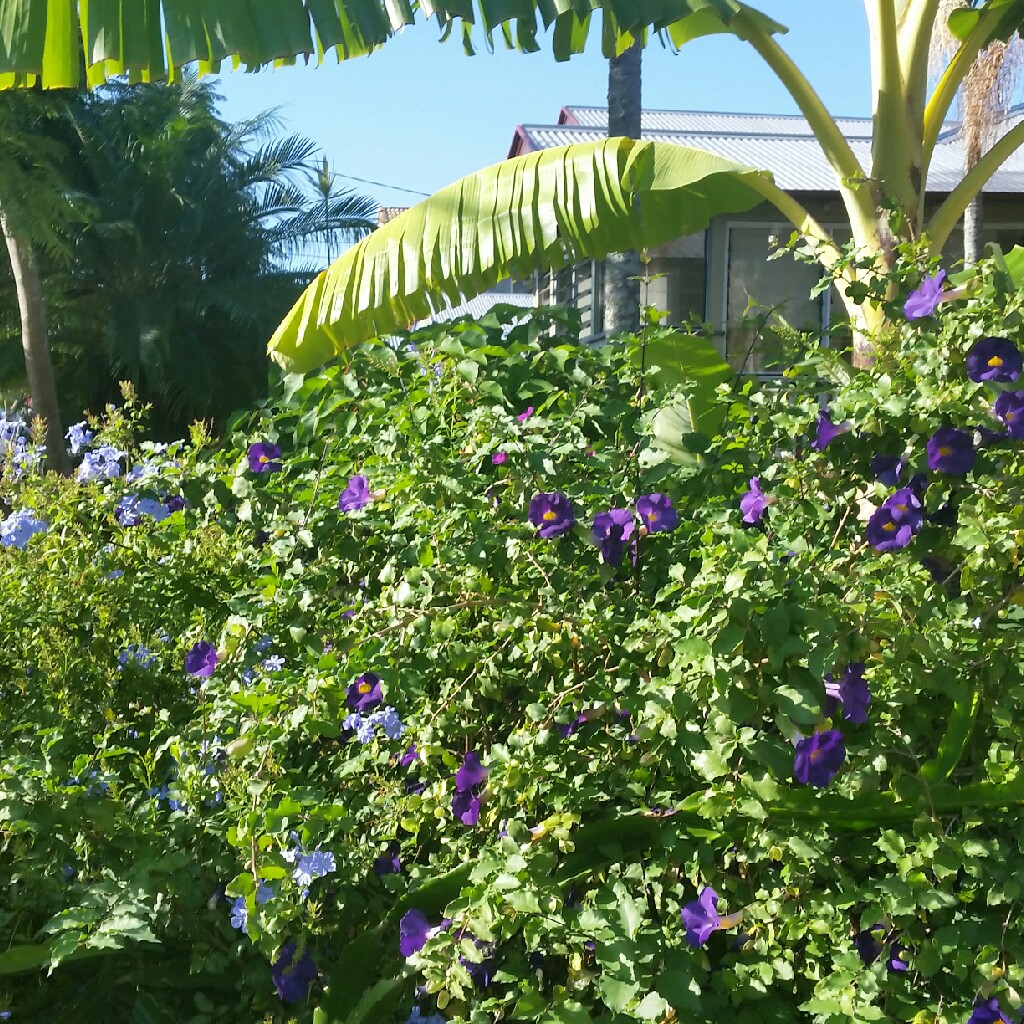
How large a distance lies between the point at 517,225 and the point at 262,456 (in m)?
1.99

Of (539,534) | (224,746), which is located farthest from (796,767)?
(224,746)

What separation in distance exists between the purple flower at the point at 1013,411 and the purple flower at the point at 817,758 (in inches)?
21.6

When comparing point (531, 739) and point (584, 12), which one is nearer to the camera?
point (531, 739)

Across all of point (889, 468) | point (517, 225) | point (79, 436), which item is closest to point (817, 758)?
point (889, 468)

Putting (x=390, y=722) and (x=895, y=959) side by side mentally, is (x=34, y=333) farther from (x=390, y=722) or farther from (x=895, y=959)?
(x=895, y=959)

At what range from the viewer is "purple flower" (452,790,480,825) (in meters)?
1.80

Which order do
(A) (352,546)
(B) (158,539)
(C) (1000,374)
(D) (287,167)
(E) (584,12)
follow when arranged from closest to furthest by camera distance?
(C) (1000,374), (A) (352,546), (B) (158,539), (E) (584,12), (D) (287,167)

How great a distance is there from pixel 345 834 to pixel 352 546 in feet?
1.71

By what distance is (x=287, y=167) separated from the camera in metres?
17.9

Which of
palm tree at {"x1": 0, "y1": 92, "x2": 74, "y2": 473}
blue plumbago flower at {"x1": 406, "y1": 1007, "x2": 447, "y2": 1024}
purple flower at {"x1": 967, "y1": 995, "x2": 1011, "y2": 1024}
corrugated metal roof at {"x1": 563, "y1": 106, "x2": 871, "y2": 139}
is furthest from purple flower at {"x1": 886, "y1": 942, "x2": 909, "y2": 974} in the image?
corrugated metal roof at {"x1": 563, "y1": 106, "x2": 871, "y2": 139}

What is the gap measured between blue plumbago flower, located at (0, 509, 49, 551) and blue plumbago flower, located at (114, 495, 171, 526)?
0.55 feet

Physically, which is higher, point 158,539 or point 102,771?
point 158,539

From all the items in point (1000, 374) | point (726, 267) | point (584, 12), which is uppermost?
point (584, 12)

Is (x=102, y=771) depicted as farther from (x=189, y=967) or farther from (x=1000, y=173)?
(x=1000, y=173)
